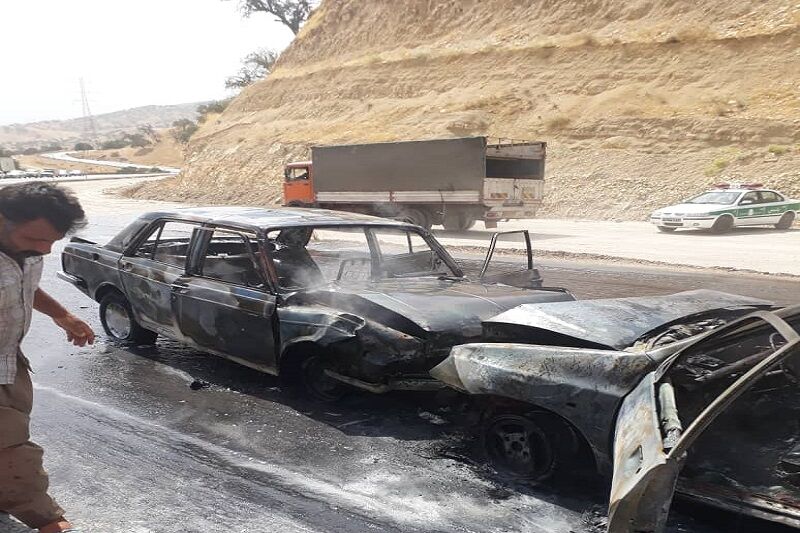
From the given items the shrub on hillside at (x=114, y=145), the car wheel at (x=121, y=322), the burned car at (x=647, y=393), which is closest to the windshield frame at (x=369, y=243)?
the burned car at (x=647, y=393)

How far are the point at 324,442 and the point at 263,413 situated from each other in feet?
2.28

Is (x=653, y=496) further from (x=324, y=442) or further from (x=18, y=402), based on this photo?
(x=18, y=402)

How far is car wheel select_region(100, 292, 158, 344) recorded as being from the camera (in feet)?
20.7

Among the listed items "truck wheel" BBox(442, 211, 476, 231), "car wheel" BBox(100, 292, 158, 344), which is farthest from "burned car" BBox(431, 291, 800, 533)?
"truck wheel" BBox(442, 211, 476, 231)

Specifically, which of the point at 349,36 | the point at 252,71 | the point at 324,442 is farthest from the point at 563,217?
the point at 252,71

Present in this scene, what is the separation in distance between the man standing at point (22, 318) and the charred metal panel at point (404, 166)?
17.0m

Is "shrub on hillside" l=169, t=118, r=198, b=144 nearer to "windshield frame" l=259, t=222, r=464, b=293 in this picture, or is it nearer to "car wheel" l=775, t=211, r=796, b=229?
"car wheel" l=775, t=211, r=796, b=229

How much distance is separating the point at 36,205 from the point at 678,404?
313 centimetres

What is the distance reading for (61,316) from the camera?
3338mm

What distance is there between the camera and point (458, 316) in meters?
4.48

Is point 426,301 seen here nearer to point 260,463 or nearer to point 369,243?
point 369,243

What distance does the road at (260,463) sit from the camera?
326cm

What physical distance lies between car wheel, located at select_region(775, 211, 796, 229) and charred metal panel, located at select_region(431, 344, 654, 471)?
59.7ft

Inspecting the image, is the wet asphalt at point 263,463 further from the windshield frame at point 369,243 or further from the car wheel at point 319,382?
the windshield frame at point 369,243
